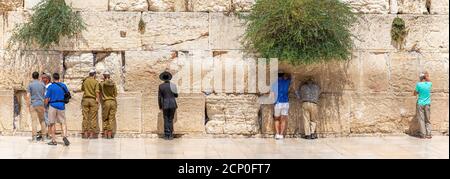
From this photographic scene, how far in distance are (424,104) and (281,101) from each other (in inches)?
100

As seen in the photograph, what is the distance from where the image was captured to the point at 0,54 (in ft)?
38.8

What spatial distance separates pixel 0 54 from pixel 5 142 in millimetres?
1790

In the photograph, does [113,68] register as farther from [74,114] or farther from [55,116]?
[55,116]

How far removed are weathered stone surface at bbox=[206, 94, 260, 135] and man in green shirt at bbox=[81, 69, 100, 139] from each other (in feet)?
6.50

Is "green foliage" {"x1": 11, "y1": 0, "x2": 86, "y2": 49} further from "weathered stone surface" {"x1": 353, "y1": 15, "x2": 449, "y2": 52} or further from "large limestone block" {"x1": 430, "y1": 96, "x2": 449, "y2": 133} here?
"large limestone block" {"x1": 430, "y1": 96, "x2": 449, "y2": 133}

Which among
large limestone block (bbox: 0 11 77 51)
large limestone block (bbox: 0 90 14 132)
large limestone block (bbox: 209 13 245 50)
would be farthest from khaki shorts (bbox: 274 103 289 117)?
large limestone block (bbox: 0 90 14 132)

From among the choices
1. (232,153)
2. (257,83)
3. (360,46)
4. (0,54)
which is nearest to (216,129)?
(257,83)

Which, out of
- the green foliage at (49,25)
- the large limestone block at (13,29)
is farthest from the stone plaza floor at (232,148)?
the green foliage at (49,25)

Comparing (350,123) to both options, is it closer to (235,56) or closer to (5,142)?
(235,56)

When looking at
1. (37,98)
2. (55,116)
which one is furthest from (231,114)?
(37,98)

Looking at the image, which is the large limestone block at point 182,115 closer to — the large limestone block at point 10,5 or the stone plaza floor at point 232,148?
the stone plaza floor at point 232,148

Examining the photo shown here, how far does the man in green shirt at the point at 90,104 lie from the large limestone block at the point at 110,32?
56 cm

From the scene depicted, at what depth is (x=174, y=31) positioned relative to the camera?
11.9 m

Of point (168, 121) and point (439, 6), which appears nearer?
point (168, 121)
